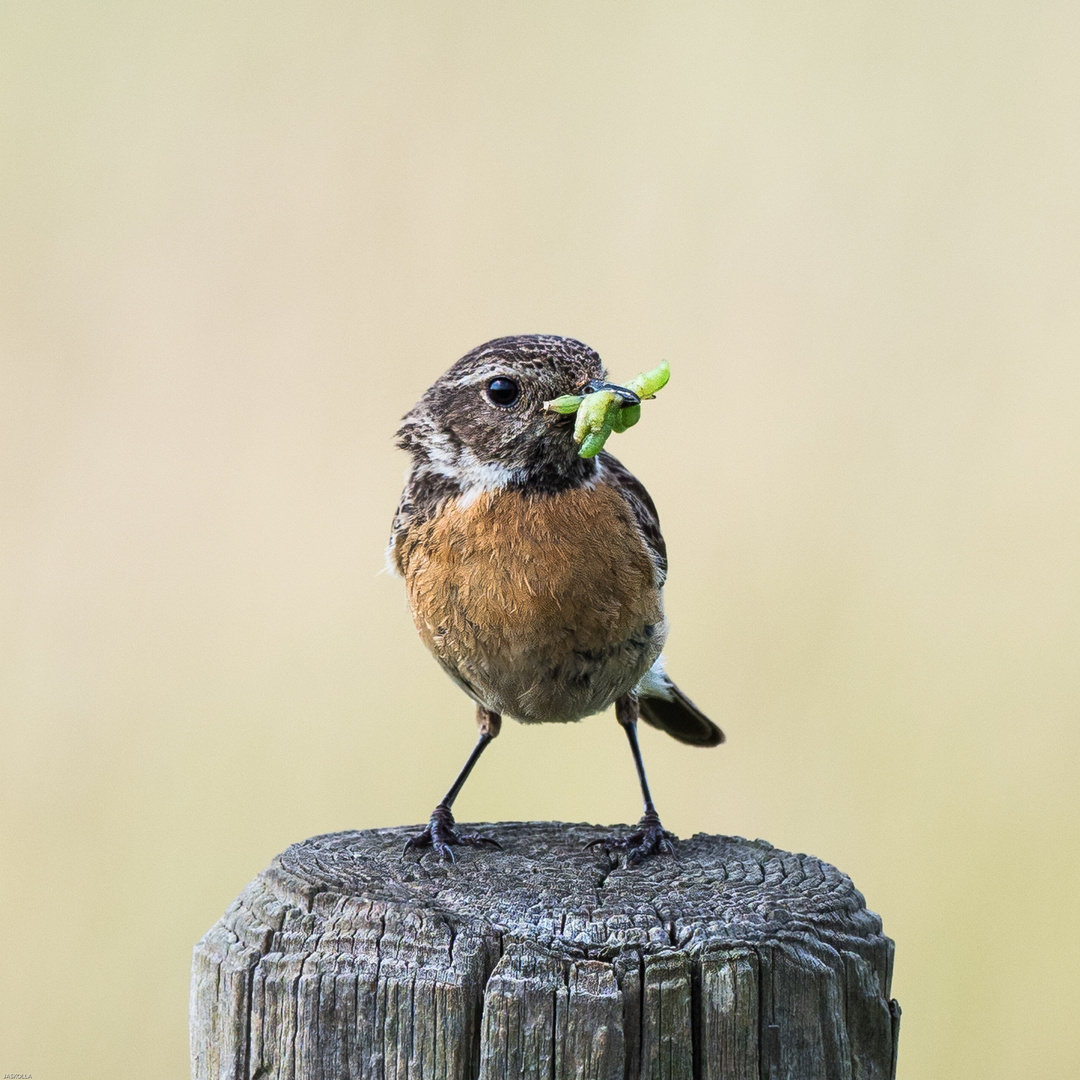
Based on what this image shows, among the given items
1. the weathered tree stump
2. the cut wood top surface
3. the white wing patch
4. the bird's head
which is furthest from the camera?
the white wing patch

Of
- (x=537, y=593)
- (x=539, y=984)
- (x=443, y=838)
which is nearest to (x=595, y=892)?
(x=539, y=984)

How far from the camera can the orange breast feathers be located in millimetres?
4582

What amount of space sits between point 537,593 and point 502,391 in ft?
2.19

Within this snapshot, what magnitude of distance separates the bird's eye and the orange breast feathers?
302 millimetres

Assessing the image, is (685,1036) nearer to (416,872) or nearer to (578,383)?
(416,872)

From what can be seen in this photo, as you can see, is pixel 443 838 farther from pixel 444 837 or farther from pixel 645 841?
pixel 645 841

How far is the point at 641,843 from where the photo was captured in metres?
4.29

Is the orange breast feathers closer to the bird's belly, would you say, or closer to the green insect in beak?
the bird's belly

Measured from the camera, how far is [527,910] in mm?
3352

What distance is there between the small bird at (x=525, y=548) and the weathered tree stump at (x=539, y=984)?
3.11ft

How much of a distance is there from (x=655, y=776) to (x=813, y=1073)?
13.9ft

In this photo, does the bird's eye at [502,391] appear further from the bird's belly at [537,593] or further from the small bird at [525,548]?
the bird's belly at [537,593]

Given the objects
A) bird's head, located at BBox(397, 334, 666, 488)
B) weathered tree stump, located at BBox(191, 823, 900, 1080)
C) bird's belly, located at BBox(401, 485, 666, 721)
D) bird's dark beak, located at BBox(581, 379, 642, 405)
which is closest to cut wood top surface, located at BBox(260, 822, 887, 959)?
weathered tree stump, located at BBox(191, 823, 900, 1080)

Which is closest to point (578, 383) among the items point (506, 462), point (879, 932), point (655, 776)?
point (506, 462)
